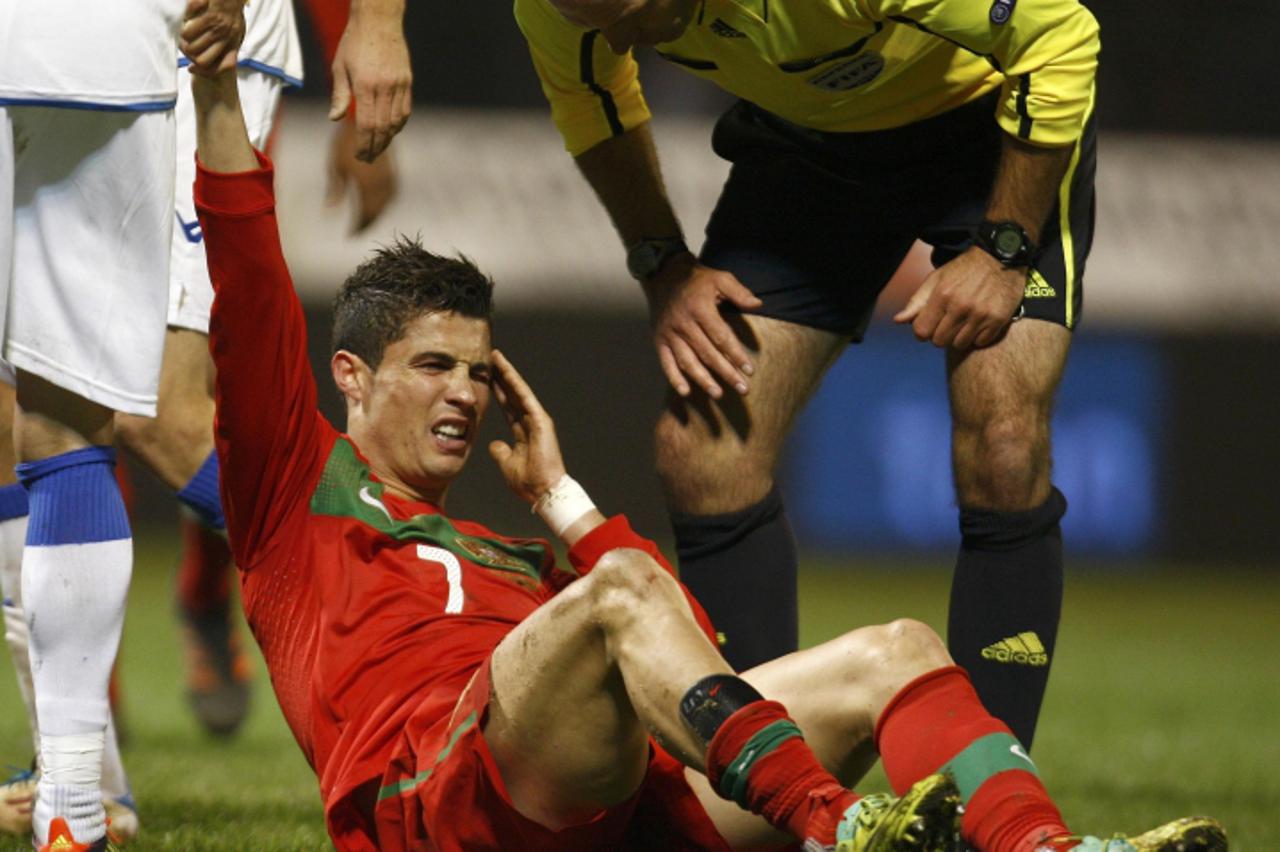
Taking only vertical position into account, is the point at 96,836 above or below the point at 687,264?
below

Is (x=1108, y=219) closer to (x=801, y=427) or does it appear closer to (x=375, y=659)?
(x=801, y=427)

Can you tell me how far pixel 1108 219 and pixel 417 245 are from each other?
844cm

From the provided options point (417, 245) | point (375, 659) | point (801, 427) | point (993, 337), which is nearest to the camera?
point (375, 659)

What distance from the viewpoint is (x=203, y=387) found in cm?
405

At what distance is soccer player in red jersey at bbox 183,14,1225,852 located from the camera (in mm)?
2316

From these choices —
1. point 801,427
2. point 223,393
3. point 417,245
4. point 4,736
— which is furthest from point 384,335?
point 801,427

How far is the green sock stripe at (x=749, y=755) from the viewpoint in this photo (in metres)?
2.29

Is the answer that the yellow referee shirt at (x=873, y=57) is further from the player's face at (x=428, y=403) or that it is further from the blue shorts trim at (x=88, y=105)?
the blue shorts trim at (x=88, y=105)

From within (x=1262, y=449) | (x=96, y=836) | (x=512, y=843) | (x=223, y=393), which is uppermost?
(x=223, y=393)

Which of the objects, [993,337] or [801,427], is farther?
[801,427]

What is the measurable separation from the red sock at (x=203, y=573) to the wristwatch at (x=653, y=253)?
196cm

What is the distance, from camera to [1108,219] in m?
11.2

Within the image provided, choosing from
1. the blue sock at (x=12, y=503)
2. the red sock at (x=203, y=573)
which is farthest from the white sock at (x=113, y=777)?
the red sock at (x=203, y=573)

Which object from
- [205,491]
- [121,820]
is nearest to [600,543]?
[121,820]
